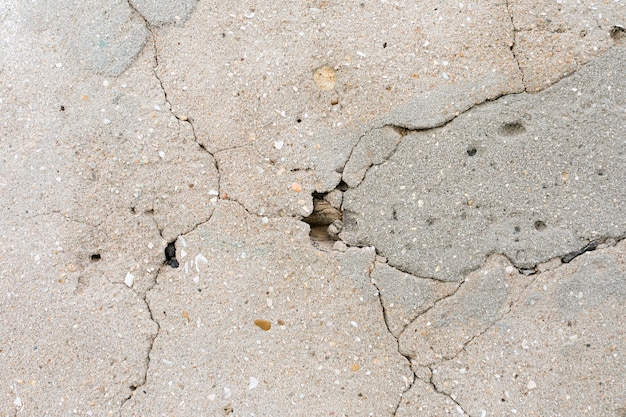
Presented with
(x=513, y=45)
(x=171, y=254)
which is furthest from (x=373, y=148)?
(x=171, y=254)

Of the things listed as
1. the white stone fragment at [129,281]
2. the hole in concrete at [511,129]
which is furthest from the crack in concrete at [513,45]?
the white stone fragment at [129,281]

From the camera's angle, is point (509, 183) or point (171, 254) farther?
point (171, 254)

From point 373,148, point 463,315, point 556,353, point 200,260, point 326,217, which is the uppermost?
point 373,148

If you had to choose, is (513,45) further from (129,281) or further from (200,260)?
(129,281)

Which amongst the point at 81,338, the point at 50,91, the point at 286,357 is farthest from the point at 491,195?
the point at 50,91

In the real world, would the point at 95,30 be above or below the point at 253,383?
above

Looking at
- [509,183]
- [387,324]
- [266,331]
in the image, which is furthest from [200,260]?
[509,183]

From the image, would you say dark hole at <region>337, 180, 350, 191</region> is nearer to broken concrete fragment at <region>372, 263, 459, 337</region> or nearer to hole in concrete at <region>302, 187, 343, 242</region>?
→ hole in concrete at <region>302, 187, 343, 242</region>
